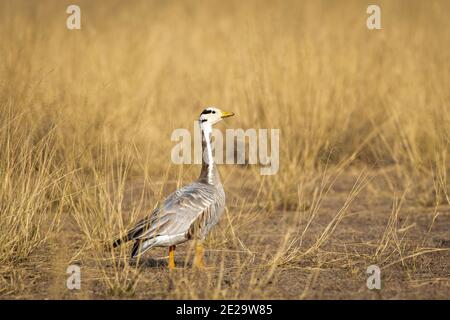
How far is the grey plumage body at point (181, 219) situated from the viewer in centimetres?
605

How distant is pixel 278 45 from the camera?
1027 centimetres

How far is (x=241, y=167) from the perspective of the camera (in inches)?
405

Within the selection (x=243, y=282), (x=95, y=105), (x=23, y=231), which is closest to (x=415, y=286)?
(x=243, y=282)

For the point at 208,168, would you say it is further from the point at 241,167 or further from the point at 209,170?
the point at 241,167

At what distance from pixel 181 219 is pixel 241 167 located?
4085mm

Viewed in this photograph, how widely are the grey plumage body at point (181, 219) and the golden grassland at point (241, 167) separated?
25 centimetres

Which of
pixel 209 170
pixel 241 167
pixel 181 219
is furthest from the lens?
pixel 241 167

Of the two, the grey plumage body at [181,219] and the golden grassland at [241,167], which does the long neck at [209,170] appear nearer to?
the grey plumage body at [181,219]

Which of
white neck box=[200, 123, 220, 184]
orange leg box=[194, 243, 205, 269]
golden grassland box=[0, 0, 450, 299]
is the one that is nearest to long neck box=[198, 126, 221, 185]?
white neck box=[200, 123, 220, 184]

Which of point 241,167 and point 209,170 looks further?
point 241,167

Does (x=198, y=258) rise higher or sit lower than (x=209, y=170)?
lower

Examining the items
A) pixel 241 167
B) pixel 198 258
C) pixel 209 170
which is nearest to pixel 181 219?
pixel 198 258

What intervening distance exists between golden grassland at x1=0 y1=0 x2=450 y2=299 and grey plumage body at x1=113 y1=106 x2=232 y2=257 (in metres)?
0.25
